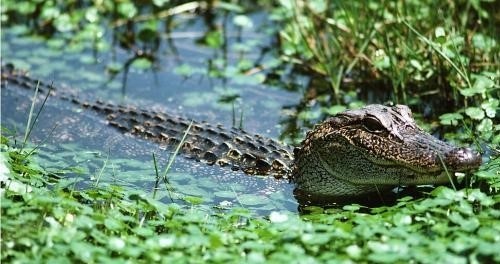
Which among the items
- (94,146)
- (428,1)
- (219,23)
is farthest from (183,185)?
(219,23)

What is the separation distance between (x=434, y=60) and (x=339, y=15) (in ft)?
4.19

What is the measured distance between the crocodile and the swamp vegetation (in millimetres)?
154

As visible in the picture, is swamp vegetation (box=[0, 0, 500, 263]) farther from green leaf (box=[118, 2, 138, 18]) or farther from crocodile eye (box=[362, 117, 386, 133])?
crocodile eye (box=[362, 117, 386, 133])

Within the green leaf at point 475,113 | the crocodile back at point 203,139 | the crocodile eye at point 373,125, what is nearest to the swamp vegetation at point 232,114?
the green leaf at point 475,113

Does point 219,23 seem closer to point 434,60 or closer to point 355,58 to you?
point 355,58

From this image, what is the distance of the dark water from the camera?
6.48m

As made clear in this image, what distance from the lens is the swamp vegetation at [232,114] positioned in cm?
460

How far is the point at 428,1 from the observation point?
28.5ft

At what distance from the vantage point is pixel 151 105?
336 inches

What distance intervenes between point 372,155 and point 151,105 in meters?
3.16

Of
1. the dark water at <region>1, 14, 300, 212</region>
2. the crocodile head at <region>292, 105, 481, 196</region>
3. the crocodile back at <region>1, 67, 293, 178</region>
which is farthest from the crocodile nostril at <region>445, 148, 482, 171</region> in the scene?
the crocodile back at <region>1, 67, 293, 178</region>

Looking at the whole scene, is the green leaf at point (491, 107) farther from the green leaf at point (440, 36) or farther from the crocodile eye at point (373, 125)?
the crocodile eye at point (373, 125)

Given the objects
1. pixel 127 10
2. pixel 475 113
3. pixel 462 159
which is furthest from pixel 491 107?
pixel 127 10

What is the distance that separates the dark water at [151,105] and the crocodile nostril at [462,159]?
128 cm
